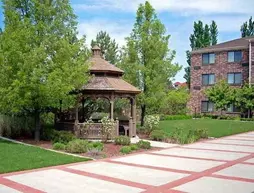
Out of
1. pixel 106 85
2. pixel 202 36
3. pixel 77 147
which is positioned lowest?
pixel 77 147

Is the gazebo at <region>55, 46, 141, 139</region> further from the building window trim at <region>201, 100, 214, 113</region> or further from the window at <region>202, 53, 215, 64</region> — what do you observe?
the window at <region>202, 53, 215, 64</region>

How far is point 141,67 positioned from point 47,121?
756 centimetres

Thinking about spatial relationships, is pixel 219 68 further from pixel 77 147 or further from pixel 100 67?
pixel 77 147

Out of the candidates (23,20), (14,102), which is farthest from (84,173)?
(23,20)

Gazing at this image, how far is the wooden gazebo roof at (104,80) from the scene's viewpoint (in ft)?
61.4

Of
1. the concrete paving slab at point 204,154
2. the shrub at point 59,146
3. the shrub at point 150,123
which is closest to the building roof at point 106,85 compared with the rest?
the shrub at point 150,123

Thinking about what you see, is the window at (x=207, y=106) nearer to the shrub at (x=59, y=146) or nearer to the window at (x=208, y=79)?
the window at (x=208, y=79)

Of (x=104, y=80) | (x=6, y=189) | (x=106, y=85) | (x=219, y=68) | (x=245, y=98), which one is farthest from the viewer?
(x=219, y=68)

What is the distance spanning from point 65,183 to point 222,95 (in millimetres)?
29980

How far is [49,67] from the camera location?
1642cm

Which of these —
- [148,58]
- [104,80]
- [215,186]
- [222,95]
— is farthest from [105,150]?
[222,95]

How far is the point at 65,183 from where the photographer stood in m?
8.77

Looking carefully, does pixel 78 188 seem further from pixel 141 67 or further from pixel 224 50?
pixel 224 50

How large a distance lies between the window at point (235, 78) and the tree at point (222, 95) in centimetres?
166
